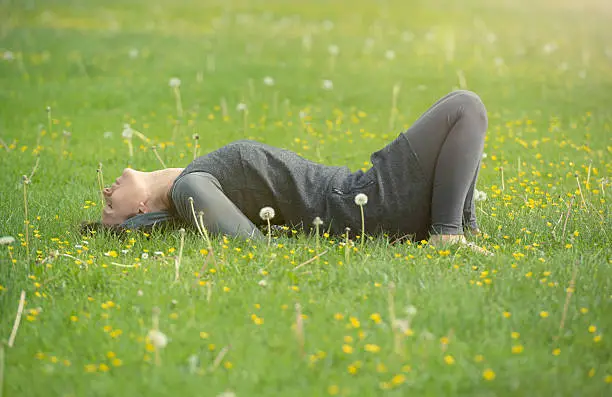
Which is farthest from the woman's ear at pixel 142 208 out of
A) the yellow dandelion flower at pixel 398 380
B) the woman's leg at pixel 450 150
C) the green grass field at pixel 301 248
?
the yellow dandelion flower at pixel 398 380

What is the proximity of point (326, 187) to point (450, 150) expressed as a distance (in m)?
0.68

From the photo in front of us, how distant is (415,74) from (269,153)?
5.96 meters

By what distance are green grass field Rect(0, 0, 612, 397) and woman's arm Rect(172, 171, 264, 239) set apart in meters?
0.10

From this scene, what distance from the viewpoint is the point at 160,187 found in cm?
477

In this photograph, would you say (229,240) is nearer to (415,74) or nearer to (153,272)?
(153,272)

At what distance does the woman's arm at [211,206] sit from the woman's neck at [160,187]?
0.20 m

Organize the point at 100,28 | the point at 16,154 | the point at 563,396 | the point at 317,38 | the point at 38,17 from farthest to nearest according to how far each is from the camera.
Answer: the point at 38,17
the point at 100,28
the point at 317,38
the point at 16,154
the point at 563,396

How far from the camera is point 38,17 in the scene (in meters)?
15.1

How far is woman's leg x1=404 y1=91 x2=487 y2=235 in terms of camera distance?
4398mm

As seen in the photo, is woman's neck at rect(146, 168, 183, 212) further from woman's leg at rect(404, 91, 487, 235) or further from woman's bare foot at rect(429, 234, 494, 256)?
woman's bare foot at rect(429, 234, 494, 256)

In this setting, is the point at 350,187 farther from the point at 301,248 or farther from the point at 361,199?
the point at 301,248

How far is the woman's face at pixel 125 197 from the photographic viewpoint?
15.4 ft

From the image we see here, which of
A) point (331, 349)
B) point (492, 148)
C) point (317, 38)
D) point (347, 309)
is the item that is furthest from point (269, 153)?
point (317, 38)

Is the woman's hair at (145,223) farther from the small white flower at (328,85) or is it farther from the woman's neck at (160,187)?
the small white flower at (328,85)
